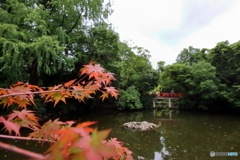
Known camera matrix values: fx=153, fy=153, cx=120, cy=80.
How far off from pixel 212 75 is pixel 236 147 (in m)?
7.34

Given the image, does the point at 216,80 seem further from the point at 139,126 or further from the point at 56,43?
the point at 56,43

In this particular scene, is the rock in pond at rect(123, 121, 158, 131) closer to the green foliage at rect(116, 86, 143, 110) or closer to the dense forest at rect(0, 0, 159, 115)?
the dense forest at rect(0, 0, 159, 115)

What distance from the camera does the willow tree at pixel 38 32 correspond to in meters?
4.60

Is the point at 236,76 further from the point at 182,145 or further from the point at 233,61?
the point at 182,145

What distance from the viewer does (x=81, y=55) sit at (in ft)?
25.5

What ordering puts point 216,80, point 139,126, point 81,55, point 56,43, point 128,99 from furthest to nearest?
1. point 128,99
2. point 216,80
3. point 81,55
4. point 139,126
5. point 56,43

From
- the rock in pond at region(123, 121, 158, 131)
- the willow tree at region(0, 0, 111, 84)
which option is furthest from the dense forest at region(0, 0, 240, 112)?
the rock in pond at region(123, 121, 158, 131)

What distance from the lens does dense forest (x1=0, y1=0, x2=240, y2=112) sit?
4957mm

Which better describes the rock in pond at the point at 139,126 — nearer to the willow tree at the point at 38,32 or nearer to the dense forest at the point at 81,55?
the dense forest at the point at 81,55

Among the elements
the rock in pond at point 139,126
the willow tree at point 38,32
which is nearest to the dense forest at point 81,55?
the willow tree at point 38,32

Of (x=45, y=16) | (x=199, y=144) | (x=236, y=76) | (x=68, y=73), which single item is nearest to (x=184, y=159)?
(x=199, y=144)

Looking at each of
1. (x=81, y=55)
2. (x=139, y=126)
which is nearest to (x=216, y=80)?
(x=139, y=126)

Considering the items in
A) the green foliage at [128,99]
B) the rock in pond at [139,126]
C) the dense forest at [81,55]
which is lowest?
the rock in pond at [139,126]

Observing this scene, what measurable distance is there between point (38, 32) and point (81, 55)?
2.57m
